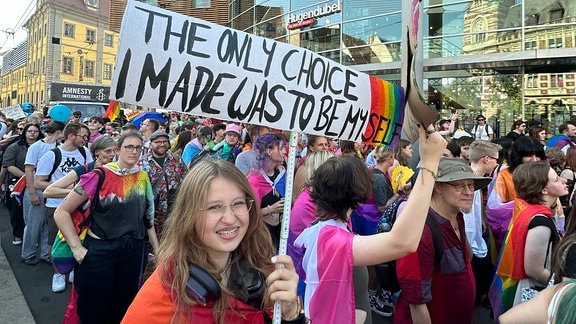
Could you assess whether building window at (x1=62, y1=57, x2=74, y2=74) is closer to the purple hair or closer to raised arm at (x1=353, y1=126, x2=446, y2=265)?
the purple hair

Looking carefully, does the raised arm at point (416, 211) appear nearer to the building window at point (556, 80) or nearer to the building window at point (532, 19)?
the building window at point (556, 80)

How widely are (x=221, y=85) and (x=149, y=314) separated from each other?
905 millimetres

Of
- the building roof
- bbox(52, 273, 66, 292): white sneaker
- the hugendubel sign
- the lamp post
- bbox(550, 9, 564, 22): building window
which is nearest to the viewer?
bbox(52, 273, 66, 292): white sneaker

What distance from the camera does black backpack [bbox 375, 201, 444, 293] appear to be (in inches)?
88.7

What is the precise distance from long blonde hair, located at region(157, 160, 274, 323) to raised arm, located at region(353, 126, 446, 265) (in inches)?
18.9

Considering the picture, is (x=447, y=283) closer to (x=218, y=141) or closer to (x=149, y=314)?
(x=149, y=314)

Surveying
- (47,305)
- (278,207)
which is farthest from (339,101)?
(47,305)

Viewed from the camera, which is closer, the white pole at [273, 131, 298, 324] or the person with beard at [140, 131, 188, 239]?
the white pole at [273, 131, 298, 324]

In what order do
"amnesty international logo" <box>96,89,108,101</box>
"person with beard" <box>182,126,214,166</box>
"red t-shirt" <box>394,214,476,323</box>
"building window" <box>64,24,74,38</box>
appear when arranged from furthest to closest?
"building window" <box>64,24,74,38</box>
"amnesty international logo" <box>96,89,108,101</box>
"person with beard" <box>182,126,214,166</box>
"red t-shirt" <box>394,214,476,323</box>

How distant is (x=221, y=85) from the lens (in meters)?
1.70

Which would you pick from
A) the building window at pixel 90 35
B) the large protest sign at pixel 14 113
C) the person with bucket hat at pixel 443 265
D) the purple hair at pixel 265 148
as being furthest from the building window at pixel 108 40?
the person with bucket hat at pixel 443 265

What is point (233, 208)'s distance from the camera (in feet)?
5.07

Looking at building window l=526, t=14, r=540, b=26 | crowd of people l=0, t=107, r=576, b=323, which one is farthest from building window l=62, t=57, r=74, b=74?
crowd of people l=0, t=107, r=576, b=323

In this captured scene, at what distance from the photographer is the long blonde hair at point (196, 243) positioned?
138 centimetres
